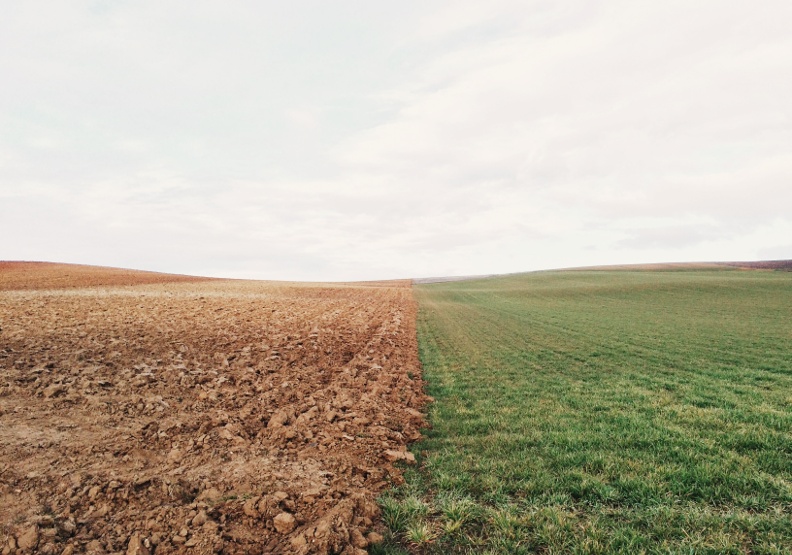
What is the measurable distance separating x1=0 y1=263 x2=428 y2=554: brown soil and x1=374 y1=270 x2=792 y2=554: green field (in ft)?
2.76

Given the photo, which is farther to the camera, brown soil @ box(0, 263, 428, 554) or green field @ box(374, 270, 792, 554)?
brown soil @ box(0, 263, 428, 554)

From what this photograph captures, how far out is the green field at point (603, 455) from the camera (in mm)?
4391

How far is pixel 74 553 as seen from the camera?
13.6 ft

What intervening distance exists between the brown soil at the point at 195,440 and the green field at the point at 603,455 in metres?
0.84

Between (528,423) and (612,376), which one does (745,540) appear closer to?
(528,423)

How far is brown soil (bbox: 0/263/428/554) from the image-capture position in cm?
457

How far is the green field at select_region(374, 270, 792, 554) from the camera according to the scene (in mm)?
4391

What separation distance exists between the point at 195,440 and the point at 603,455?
6.75 meters

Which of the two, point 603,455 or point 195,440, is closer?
point 603,455

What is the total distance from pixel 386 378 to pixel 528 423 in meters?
4.49

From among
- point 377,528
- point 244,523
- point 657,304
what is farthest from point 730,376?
point 657,304

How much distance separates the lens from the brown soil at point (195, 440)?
15.0 feet

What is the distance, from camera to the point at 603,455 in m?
6.20

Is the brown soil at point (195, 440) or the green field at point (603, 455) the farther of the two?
the brown soil at point (195, 440)
